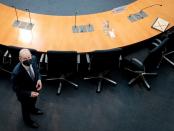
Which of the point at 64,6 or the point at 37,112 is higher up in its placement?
the point at 64,6

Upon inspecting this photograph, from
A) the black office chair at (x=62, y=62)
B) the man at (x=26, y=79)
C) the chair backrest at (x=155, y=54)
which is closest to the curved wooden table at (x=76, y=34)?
the black office chair at (x=62, y=62)

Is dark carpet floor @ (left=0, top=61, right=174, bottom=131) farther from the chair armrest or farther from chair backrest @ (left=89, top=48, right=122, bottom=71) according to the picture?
chair backrest @ (left=89, top=48, right=122, bottom=71)

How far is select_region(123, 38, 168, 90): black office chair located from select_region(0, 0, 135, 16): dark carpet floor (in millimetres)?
1742

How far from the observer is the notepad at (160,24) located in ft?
18.5

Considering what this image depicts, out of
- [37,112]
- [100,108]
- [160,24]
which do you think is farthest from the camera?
[160,24]

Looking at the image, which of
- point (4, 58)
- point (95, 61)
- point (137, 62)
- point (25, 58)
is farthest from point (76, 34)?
point (25, 58)

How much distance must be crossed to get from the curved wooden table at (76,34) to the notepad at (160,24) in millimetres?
79

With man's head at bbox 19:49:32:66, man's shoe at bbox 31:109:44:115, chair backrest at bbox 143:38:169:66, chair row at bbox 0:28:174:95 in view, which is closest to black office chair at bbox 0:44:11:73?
chair row at bbox 0:28:174:95

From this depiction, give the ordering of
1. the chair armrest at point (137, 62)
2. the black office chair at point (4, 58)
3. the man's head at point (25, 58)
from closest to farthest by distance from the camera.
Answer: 1. the man's head at point (25, 58)
2. the black office chair at point (4, 58)
3. the chair armrest at point (137, 62)

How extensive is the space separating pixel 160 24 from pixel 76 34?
5.26ft

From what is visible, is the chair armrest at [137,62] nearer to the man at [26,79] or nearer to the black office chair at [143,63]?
the black office chair at [143,63]

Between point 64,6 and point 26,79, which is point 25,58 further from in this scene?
point 64,6

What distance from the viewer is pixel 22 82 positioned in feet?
13.3

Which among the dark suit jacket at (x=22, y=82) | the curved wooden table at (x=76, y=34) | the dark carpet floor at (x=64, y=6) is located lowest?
the dark suit jacket at (x=22, y=82)
